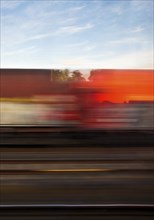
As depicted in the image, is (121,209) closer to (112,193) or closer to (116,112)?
(112,193)

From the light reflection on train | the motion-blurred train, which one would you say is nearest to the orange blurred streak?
the motion-blurred train

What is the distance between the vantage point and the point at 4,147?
15.2 metres

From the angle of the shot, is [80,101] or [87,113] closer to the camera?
[80,101]

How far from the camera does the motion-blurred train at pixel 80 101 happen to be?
1698cm

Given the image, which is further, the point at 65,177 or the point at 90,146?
the point at 90,146

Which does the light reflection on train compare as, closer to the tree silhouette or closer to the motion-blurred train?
the motion-blurred train

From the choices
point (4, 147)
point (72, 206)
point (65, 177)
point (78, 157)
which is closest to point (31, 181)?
point (65, 177)

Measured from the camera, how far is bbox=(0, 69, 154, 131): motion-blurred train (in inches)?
669

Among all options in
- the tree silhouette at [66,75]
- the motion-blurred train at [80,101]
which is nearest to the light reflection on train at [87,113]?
the motion-blurred train at [80,101]

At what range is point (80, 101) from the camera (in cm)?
1714

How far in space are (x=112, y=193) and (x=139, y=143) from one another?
32.4 feet

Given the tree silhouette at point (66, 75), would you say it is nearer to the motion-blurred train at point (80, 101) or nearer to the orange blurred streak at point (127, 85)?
the motion-blurred train at point (80, 101)

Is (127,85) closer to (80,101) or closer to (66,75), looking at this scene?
(80,101)

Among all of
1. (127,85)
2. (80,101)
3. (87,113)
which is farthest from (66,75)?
(127,85)
